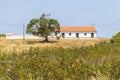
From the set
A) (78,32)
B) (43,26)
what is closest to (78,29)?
(78,32)

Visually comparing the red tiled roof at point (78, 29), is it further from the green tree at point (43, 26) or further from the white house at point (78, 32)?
the green tree at point (43, 26)

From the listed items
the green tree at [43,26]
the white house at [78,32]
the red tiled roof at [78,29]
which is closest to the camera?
the green tree at [43,26]

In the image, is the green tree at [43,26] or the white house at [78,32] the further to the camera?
the white house at [78,32]

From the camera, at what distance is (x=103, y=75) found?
7.04 meters

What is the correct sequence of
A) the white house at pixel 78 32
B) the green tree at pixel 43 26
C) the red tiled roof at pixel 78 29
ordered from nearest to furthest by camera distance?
the green tree at pixel 43 26
the white house at pixel 78 32
the red tiled roof at pixel 78 29

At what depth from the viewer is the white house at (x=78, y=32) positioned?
84812mm

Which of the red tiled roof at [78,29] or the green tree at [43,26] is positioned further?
the red tiled roof at [78,29]

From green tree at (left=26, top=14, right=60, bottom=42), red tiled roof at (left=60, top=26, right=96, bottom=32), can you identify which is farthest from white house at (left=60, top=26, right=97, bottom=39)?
green tree at (left=26, top=14, right=60, bottom=42)

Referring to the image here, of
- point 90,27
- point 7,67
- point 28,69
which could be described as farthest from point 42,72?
point 90,27

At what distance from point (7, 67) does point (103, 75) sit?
1.99 meters

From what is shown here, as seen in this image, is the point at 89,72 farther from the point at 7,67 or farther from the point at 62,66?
the point at 7,67

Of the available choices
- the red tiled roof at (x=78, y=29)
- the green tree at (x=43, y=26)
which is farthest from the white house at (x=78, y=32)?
the green tree at (x=43, y=26)

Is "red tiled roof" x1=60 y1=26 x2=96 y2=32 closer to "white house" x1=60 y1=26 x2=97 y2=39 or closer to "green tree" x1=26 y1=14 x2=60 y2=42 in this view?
"white house" x1=60 y1=26 x2=97 y2=39

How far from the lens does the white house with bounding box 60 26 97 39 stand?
278 feet
